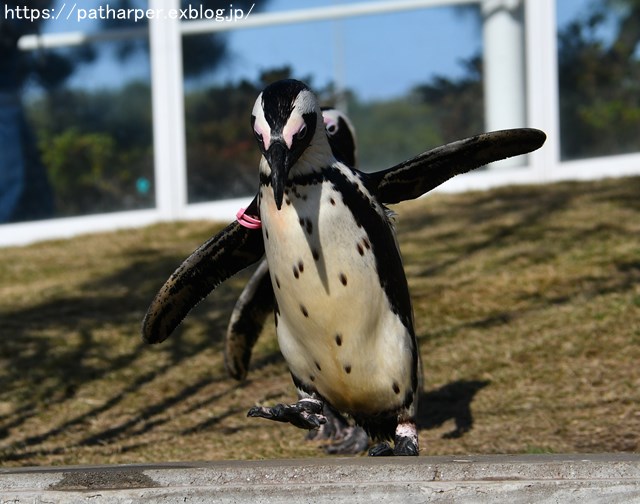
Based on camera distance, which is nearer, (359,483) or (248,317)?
(359,483)

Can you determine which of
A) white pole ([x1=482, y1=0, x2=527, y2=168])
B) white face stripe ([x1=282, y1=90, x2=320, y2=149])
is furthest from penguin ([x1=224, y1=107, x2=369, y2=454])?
white pole ([x1=482, y1=0, x2=527, y2=168])

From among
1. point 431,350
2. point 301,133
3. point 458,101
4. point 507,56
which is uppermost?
point 507,56

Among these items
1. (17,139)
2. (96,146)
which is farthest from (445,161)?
(17,139)

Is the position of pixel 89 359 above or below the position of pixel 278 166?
below

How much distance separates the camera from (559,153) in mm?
10922

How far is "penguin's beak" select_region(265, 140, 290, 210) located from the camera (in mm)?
3469

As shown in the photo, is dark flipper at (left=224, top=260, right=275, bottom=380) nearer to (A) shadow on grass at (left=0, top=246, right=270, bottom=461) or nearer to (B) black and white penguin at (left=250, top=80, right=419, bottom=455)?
(B) black and white penguin at (left=250, top=80, right=419, bottom=455)

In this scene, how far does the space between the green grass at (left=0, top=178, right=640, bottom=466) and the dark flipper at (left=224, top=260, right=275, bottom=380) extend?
1.78 ft

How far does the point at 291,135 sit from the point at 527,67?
7815 mm

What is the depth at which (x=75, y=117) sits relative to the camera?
11.0 metres

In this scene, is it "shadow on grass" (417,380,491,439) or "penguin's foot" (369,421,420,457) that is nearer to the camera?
"penguin's foot" (369,421,420,457)

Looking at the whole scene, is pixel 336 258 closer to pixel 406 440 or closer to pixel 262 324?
pixel 406 440

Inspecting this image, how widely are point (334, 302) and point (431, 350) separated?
2947mm

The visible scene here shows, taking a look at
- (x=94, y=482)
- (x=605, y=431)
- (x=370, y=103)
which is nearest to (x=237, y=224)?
(x=94, y=482)
